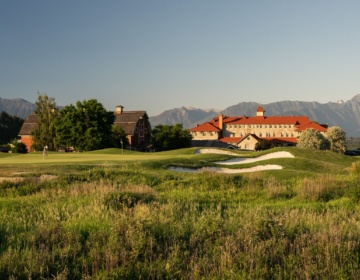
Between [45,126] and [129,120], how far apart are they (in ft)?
74.7

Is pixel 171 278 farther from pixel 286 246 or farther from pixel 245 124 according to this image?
pixel 245 124

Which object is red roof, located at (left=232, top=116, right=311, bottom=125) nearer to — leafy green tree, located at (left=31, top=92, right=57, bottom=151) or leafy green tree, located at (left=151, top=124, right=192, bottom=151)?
leafy green tree, located at (left=151, top=124, right=192, bottom=151)

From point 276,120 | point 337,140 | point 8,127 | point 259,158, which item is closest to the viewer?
point 259,158

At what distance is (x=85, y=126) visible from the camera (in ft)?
233

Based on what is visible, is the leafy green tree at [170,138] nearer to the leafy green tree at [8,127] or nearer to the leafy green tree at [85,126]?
the leafy green tree at [85,126]

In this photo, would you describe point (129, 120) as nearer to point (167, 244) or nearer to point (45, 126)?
point (45, 126)

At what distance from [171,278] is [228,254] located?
1311mm

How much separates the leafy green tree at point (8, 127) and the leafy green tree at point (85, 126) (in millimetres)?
89019

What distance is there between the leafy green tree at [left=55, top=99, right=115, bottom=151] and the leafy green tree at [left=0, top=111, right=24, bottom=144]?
8902 cm

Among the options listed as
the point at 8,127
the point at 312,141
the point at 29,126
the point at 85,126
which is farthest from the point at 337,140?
the point at 8,127

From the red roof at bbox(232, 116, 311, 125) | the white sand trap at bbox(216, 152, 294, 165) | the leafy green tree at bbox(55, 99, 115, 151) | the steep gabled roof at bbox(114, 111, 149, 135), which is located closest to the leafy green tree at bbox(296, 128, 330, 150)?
the steep gabled roof at bbox(114, 111, 149, 135)

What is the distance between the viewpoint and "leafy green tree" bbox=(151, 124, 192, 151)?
300ft

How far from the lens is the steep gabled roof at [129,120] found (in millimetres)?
94875

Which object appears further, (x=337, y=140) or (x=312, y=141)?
(x=337, y=140)
